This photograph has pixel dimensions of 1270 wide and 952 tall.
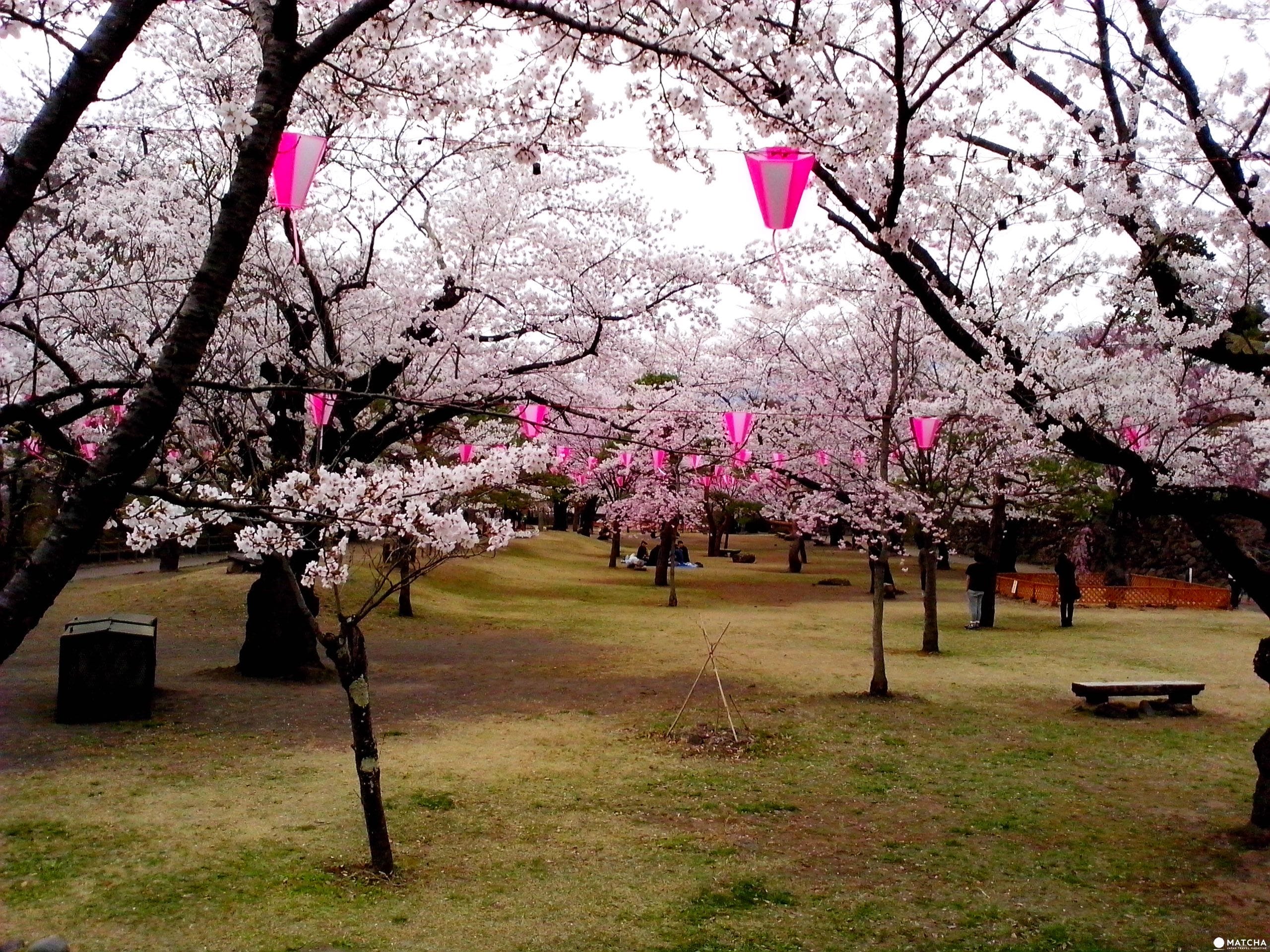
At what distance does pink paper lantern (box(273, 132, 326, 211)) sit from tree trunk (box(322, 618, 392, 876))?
2.64 metres

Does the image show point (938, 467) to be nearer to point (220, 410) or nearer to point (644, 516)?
point (644, 516)

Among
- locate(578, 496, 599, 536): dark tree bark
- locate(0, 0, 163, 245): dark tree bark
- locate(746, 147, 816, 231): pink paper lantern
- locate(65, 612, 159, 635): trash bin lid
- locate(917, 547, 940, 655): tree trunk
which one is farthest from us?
locate(578, 496, 599, 536): dark tree bark

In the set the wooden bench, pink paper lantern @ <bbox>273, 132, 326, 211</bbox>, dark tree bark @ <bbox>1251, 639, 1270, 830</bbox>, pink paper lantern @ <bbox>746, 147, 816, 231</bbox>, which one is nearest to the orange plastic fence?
the wooden bench

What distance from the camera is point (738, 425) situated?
44.4 feet

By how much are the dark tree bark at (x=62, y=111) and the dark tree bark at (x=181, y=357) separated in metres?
0.37

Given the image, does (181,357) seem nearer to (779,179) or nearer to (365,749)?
(779,179)

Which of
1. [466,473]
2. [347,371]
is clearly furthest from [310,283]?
[466,473]

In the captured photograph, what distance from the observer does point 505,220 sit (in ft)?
37.9

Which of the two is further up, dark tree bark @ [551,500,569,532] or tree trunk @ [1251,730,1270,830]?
dark tree bark @ [551,500,569,532]

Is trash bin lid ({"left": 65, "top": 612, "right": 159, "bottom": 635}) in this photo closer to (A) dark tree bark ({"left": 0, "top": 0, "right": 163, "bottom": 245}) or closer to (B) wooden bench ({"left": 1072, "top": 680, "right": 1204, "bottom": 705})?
(A) dark tree bark ({"left": 0, "top": 0, "right": 163, "bottom": 245})

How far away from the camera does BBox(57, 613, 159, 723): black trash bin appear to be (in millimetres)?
9625

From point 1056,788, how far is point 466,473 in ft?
17.6

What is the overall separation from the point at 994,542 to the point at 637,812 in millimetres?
15468

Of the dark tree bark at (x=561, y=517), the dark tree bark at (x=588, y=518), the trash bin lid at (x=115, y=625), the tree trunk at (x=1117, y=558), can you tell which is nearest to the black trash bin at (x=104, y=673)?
the trash bin lid at (x=115, y=625)
